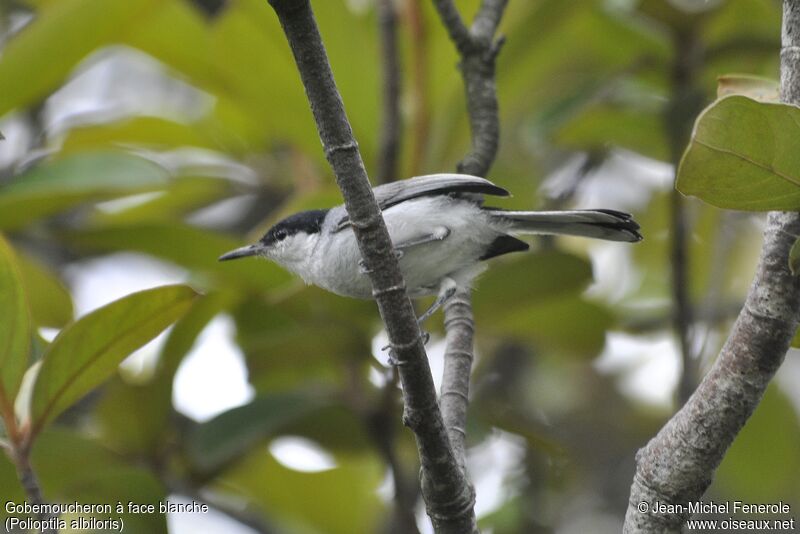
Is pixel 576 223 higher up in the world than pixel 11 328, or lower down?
higher up

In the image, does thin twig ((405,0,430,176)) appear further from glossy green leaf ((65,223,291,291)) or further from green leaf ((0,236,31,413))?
green leaf ((0,236,31,413))

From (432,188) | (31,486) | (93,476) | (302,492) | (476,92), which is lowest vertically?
(302,492)

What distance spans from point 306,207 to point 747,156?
1.77 m

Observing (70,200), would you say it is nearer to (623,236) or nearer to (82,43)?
(82,43)

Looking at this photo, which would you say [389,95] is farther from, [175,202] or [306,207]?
[175,202]

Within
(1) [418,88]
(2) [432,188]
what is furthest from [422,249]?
(1) [418,88]

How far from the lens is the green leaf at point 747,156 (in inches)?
72.8

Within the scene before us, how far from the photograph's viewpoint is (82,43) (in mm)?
3262

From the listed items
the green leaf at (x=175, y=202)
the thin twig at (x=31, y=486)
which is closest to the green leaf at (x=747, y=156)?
the thin twig at (x=31, y=486)

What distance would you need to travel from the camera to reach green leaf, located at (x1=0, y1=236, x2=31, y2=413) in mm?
2344

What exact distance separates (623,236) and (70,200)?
6.18 feet

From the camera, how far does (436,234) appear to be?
125 inches

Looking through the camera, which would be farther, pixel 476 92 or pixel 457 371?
pixel 476 92

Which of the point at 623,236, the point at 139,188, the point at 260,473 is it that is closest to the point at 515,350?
the point at 260,473
